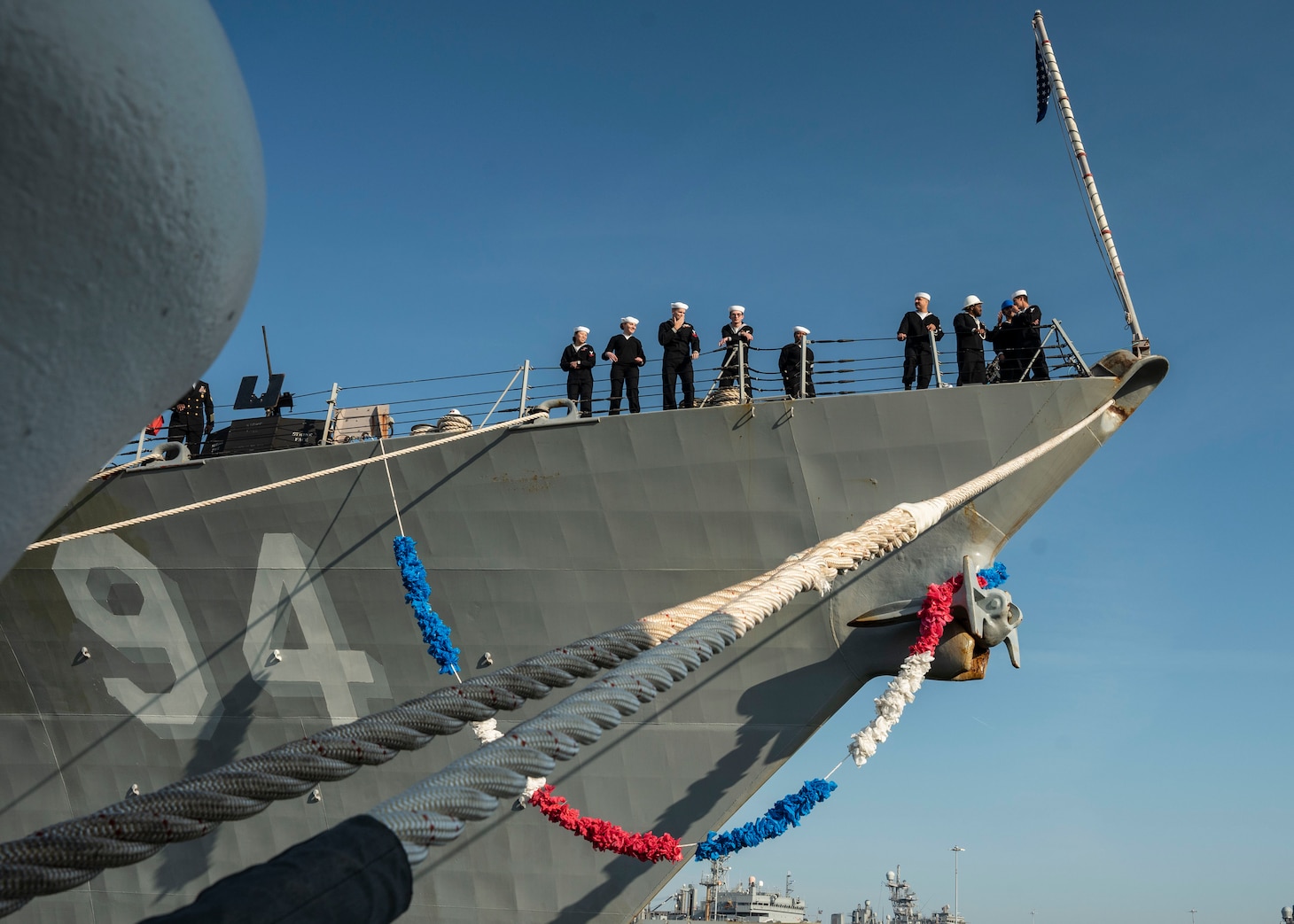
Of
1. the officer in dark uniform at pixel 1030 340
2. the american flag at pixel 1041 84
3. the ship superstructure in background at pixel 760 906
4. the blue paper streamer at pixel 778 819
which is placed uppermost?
the american flag at pixel 1041 84

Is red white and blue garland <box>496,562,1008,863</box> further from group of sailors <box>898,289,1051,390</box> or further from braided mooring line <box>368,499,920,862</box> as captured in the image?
braided mooring line <box>368,499,920,862</box>

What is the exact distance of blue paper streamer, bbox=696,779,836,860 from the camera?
8.21 m

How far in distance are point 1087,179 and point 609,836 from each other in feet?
23.3

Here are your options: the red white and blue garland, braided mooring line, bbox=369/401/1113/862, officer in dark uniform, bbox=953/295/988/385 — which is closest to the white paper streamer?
the red white and blue garland

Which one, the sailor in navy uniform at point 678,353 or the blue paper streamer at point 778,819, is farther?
the sailor in navy uniform at point 678,353

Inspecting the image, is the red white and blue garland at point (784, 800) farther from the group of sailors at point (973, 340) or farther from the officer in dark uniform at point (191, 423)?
the officer in dark uniform at point (191, 423)

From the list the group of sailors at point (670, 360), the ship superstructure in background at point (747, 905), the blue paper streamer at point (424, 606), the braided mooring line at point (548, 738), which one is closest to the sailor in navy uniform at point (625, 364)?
the group of sailors at point (670, 360)

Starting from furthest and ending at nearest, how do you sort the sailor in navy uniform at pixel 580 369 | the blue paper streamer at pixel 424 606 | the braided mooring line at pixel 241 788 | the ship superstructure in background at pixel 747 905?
the ship superstructure in background at pixel 747 905 → the sailor in navy uniform at pixel 580 369 → the blue paper streamer at pixel 424 606 → the braided mooring line at pixel 241 788

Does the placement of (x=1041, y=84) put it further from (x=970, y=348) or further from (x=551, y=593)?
(x=551, y=593)

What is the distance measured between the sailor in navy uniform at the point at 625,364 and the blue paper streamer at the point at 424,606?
2317 millimetres

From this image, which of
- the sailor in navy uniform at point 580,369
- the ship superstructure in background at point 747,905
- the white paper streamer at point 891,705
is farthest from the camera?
the ship superstructure in background at point 747,905

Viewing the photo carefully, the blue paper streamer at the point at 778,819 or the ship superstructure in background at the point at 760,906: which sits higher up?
the blue paper streamer at the point at 778,819

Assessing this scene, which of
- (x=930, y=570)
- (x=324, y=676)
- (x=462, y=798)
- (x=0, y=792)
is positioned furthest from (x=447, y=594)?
(x=462, y=798)

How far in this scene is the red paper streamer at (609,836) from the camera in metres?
8.30
